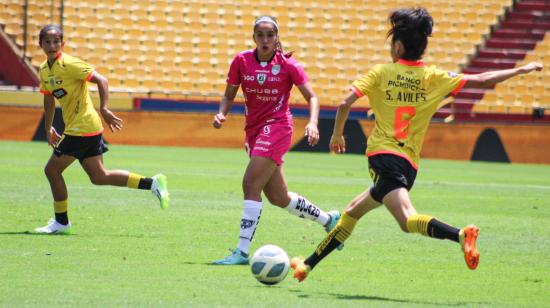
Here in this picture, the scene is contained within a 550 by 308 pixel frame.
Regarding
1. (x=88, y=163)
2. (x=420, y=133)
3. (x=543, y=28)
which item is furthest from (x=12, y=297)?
(x=543, y=28)

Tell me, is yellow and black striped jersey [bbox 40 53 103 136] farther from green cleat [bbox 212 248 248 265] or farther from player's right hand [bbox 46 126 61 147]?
green cleat [bbox 212 248 248 265]

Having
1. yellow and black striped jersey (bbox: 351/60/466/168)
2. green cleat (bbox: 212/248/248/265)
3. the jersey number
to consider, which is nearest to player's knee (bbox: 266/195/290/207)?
green cleat (bbox: 212/248/248/265)

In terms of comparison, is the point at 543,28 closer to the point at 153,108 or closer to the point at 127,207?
→ the point at 153,108

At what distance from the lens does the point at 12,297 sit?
23.3 ft

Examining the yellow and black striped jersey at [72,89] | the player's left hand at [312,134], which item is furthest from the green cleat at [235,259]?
the yellow and black striped jersey at [72,89]

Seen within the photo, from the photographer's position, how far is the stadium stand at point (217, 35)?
3123cm

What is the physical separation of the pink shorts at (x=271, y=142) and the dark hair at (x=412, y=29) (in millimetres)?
1931

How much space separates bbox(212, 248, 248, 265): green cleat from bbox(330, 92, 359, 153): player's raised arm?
5.25 feet

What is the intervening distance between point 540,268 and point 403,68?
2.74 meters

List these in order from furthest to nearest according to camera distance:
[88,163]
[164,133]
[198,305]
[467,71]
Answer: [467,71], [164,133], [88,163], [198,305]

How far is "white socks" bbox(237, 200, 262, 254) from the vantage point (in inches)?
363

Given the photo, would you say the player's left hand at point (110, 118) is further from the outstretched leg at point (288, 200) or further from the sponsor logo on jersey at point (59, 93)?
the outstretched leg at point (288, 200)

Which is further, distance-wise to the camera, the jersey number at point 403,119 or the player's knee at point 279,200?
the player's knee at point 279,200

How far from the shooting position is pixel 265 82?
947 cm
